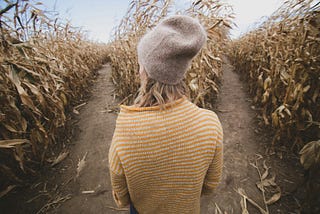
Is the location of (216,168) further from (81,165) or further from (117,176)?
(81,165)

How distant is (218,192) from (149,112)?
5.01ft

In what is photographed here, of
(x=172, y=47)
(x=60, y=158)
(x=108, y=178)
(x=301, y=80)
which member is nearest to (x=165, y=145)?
(x=172, y=47)

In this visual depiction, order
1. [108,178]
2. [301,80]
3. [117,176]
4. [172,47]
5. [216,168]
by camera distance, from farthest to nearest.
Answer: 1. [108,178]
2. [301,80]
3. [216,168]
4. [117,176]
5. [172,47]

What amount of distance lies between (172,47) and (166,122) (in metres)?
0.28

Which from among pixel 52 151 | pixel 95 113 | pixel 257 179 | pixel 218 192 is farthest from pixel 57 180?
pixel 257 179

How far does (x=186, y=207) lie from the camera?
35.7 inches

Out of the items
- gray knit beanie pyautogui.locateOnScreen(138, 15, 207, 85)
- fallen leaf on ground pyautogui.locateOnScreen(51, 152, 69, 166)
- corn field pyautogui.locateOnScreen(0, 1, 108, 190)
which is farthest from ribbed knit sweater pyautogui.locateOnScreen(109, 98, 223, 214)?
fallen leaf on ground pyautogui.locateOnScreen(51, 152, 69, 166)

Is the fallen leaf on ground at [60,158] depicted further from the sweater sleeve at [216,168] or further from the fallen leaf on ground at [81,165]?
the sweater sleeve at [216,168]

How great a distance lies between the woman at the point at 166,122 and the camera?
1.98 feet

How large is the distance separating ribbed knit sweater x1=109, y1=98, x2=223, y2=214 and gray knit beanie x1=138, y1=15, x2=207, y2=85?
130 millimetres

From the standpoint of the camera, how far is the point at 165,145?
633 millimetres

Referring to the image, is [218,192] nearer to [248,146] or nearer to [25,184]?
[248,146]

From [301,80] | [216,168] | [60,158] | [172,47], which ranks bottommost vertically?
[60,158]

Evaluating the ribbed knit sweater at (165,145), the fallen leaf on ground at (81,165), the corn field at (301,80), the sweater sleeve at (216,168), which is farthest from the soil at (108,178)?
the ribbed knit sweater at (165,145)
